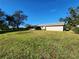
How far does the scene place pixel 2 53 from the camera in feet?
25.6

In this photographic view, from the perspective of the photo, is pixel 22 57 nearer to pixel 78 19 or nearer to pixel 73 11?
pixel 78 19

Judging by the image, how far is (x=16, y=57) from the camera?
7.27 m

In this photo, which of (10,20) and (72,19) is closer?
(72,19)

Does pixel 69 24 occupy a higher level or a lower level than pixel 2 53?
higher

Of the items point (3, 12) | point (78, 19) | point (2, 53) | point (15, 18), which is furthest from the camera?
point (15, 18)

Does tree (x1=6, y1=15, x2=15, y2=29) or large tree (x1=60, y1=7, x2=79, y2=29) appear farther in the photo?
tree (x1=6, y1=15, x2=15, y2=29)

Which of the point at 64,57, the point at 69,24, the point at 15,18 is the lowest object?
the point at 64,57

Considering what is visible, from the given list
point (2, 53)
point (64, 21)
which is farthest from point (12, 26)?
point (2, 53)

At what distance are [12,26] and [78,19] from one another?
3085cm

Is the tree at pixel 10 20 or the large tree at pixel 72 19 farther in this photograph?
the tree at pixel 10 20

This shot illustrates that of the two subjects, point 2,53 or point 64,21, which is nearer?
point 2,53

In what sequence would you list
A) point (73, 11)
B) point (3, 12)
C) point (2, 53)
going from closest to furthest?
point (2, 53) → point (73, 11) → point (3, 12)

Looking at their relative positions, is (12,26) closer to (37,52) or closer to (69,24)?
(69,24)

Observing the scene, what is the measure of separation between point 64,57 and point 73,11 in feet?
94.4
